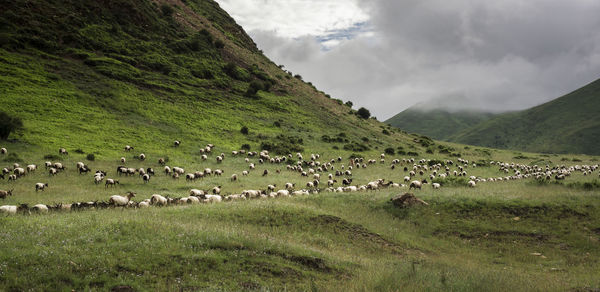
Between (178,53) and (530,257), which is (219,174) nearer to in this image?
(530,257)

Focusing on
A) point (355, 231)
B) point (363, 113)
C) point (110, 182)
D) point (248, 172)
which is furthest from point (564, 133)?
point (110, 182)

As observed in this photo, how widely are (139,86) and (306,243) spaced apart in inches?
2165

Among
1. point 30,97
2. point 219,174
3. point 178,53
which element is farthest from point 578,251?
point 178,53

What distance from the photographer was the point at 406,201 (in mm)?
19516

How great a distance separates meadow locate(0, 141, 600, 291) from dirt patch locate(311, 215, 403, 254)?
73 millimetres

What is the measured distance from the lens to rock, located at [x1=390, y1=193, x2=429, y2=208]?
763 inches

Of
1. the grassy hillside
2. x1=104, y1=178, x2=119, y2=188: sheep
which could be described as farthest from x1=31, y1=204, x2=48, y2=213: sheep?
the grassy hillside

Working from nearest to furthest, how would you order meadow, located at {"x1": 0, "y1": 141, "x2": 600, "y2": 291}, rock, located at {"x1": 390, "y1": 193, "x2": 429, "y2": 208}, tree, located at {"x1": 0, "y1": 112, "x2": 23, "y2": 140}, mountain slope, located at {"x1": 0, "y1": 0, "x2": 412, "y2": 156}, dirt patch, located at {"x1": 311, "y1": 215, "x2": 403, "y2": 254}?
meadow, located at {"x1": 0, "y1": 141, "x2": 600, "y2": 291}
dirt patch, located at {"x1": 311, "y1": 215, "x2": 403, "y2": 254}
rock, located at {"x1": 390, "y1": 193, "x2": 429, "y2": 208}
tree, located at {"x1": 0, "y1": 112, "x2": 23, "y2": 140}
mountain slope, located at {"x1": 0, "y1": 0, "x2": 412, "y2": 156}

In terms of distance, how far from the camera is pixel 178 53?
3118 inches

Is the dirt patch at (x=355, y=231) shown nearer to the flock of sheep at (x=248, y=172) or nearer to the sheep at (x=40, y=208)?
the flock of sheep at (x=248, y=172)

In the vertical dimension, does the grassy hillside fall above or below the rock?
above

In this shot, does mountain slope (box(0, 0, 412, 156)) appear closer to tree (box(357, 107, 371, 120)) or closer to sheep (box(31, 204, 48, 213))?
tree (box(357, 107, 371, 120))

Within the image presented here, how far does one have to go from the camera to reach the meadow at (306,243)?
8.84 meters

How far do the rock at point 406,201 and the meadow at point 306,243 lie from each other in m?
0.34
